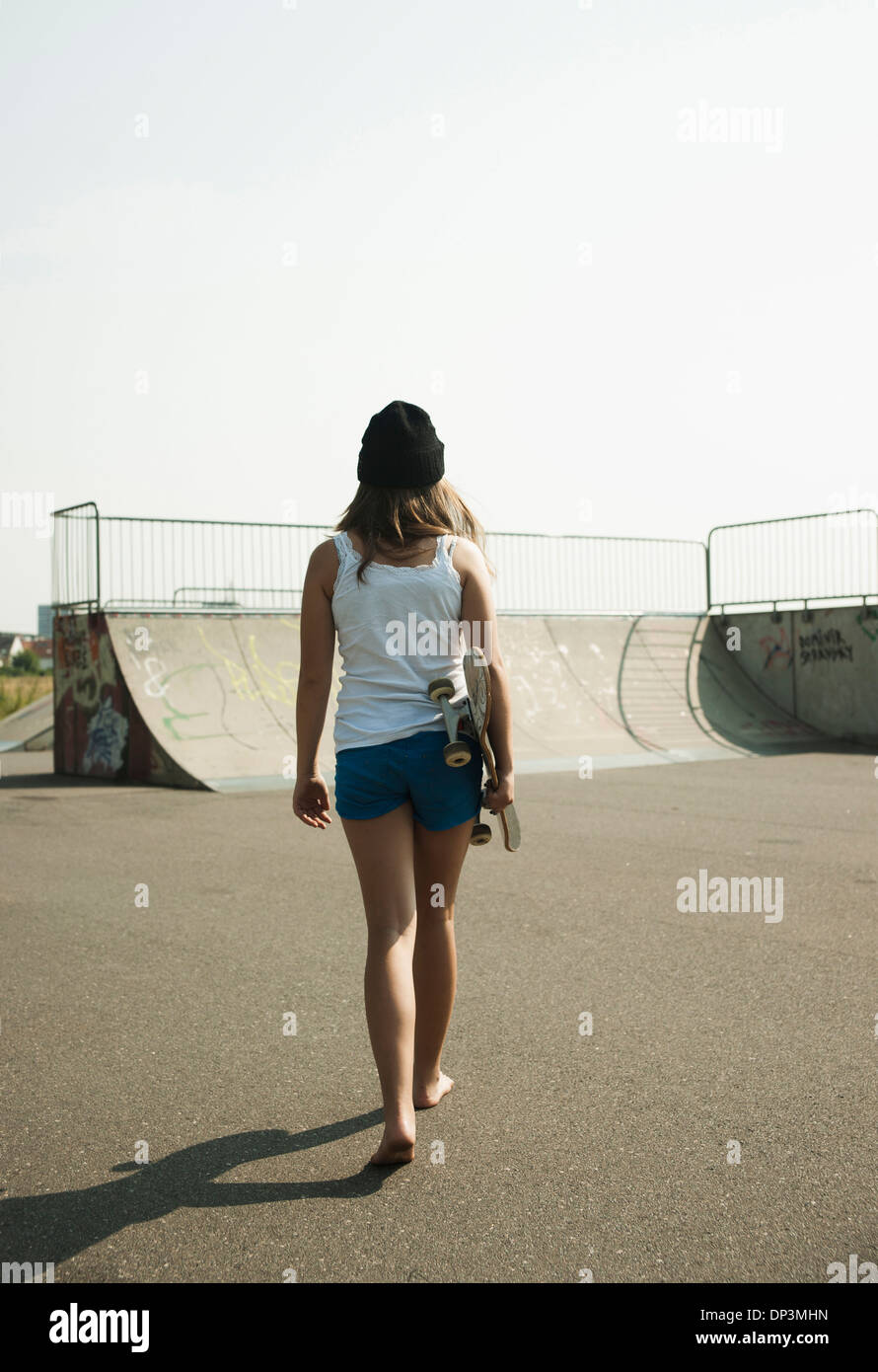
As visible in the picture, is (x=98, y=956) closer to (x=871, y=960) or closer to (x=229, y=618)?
(x=871, y=960)

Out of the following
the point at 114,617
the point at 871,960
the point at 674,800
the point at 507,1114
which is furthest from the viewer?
the point at 114,617

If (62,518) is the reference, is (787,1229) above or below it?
below

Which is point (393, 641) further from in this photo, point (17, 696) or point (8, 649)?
point (8, 649)

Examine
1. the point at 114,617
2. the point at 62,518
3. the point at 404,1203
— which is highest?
the point at 62,518

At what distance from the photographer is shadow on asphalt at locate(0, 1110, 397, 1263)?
2.72 meters

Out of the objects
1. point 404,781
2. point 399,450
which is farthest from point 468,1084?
point 399,450

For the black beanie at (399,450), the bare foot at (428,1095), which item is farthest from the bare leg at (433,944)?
the black beanie at (399,450)

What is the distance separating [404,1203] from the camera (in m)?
2.88

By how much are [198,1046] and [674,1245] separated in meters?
2.01

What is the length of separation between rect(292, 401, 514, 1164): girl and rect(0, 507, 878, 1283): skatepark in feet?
1.35

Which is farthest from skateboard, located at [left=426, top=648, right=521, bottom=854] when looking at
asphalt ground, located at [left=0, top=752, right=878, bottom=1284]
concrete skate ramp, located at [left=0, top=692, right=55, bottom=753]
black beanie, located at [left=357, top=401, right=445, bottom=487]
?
concrete skate ramp, located at [left=0, top=692, right=55, bottom=753]

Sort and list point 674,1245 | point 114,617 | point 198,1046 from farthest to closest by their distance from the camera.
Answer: point 114,617
point 198,1046
point 674,1245

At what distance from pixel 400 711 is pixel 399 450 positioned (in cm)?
74

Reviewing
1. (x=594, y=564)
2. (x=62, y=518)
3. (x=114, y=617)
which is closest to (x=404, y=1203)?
(x=114, y=617)
